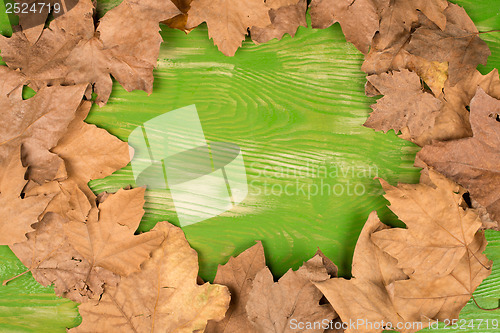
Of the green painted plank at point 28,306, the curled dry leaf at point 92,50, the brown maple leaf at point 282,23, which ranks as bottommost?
the green painted plank at point 28,306

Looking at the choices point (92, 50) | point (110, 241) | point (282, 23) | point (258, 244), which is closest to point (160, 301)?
point (110, 241)

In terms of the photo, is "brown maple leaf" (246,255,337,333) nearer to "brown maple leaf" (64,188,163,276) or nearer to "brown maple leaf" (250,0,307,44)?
"brown maple leaf" (64,188,163,276)

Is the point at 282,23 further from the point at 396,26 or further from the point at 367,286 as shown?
the point at 367,286

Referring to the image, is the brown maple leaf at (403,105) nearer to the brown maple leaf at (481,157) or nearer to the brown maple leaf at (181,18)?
the brown maple leaf at (481,157)

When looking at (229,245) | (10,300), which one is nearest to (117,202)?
(229,245)

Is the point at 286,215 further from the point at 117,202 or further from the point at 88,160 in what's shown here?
the point at 88,160

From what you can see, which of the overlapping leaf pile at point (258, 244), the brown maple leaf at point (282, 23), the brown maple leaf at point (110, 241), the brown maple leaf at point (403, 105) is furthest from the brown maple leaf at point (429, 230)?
the brown maple leaf at point (110, 241)

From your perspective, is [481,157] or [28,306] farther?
[28,306]
